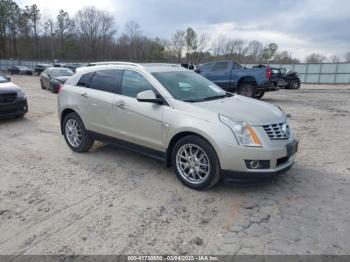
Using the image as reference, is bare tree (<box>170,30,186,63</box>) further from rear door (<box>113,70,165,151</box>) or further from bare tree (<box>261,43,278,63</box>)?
rear door (<box>113,70,165,151</box>)

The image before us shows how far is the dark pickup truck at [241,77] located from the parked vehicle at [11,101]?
821 centimetres

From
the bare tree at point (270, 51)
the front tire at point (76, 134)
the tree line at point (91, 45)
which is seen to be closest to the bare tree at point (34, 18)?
the tree line at point (91, 45)

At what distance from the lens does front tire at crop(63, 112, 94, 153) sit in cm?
565

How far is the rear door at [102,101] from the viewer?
16.5 ft

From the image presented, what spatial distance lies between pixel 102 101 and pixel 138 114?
905 mm

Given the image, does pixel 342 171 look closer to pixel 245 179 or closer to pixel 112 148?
pixel 245 179

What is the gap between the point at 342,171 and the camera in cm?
481

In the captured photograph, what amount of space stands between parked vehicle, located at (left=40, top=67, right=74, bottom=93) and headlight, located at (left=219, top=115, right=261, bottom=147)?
1397cm

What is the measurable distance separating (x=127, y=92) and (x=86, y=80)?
1206mm

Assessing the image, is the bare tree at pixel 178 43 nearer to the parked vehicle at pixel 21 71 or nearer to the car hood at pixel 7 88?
the parked vehicle at pixel 21 71

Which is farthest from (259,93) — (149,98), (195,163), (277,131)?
(195,163)

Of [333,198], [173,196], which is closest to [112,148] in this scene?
[173,196]

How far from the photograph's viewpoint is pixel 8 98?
8508 millimetres

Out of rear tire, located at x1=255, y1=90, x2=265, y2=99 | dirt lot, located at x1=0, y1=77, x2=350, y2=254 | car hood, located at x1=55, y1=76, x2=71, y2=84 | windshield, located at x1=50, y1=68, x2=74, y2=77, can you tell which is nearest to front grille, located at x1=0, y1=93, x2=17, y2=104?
dirt lot, located at x1=0, y1=77, x2=350, y2=254
